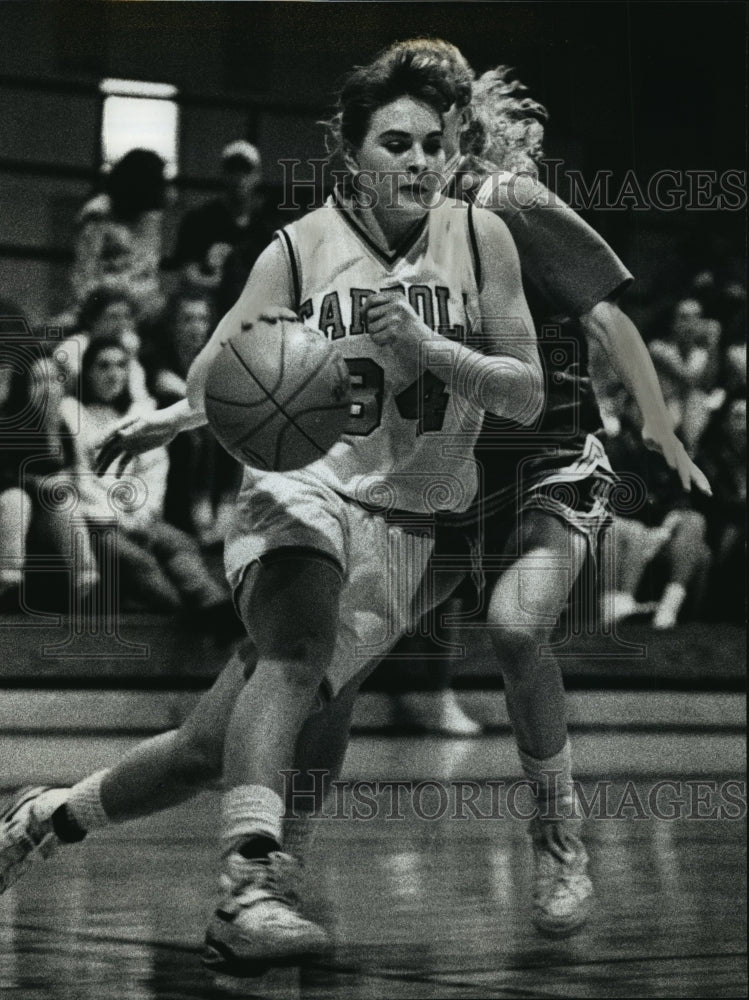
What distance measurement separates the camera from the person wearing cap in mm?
3199

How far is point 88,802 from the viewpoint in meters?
3.10

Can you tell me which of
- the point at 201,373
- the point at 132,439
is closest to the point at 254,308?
the point at 201,373

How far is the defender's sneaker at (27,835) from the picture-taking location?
312 cm

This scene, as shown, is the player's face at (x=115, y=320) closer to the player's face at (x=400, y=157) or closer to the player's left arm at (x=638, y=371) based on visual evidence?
the player's face at (x=400, y=157)

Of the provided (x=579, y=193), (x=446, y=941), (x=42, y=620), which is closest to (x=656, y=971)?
(x=446, y=941)

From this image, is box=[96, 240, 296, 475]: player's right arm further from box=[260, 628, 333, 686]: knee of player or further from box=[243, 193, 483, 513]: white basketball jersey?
box=[260, 628, 333, 686]: knee of player

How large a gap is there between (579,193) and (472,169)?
266 mm

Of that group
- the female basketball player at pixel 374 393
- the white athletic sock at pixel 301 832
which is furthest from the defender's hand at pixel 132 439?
the white athletic sock at pixel 301 832

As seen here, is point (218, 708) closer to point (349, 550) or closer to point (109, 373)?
point (349, 550)

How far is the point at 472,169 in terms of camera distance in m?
3.25

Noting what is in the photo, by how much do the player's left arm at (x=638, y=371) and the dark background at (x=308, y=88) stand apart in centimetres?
11

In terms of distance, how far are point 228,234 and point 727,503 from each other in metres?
1.36

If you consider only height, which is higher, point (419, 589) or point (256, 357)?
point (256, 357)

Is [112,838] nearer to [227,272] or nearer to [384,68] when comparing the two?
[227,272]
